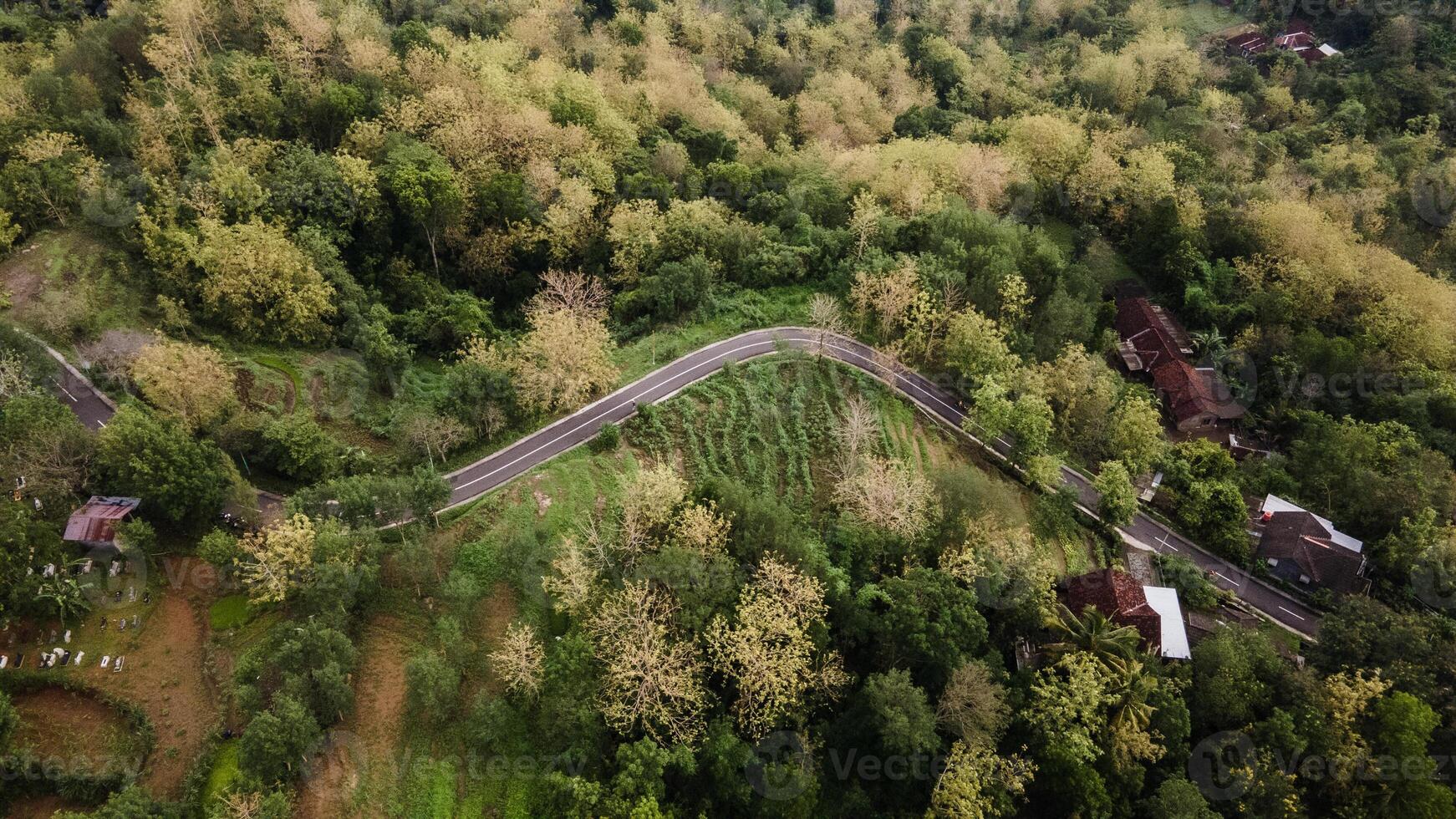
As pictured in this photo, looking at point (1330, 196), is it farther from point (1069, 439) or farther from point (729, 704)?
point (729, 704)

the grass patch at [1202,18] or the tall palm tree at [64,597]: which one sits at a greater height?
the tall palm tree at [64,597]

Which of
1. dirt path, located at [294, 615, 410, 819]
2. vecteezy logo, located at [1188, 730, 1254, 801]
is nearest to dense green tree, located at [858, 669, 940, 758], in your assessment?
vecteezy logo, located at [1188, 730, 1254, 801]

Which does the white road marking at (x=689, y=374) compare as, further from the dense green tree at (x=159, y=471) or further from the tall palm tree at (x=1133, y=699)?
the tall palm tree at (x=1133, y=699)

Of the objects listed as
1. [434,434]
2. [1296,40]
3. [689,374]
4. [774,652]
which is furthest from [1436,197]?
[434,434]

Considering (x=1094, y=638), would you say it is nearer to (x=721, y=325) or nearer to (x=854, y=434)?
(x=854, y=434)

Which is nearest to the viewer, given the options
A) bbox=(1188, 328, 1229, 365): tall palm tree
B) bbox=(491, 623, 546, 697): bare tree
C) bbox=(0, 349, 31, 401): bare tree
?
bbox=(491, 623, 546, 697): bare tree

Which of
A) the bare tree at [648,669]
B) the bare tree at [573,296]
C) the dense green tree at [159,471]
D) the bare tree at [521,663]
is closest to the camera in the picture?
the bare tree at [648,669]

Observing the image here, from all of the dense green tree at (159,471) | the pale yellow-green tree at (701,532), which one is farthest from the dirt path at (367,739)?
the pale yellow-green tree at (701,532)

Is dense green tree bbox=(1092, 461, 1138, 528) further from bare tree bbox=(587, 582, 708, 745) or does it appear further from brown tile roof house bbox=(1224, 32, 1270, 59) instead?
brown tile roof house bbox=(1224, 32, 1270, 59)
